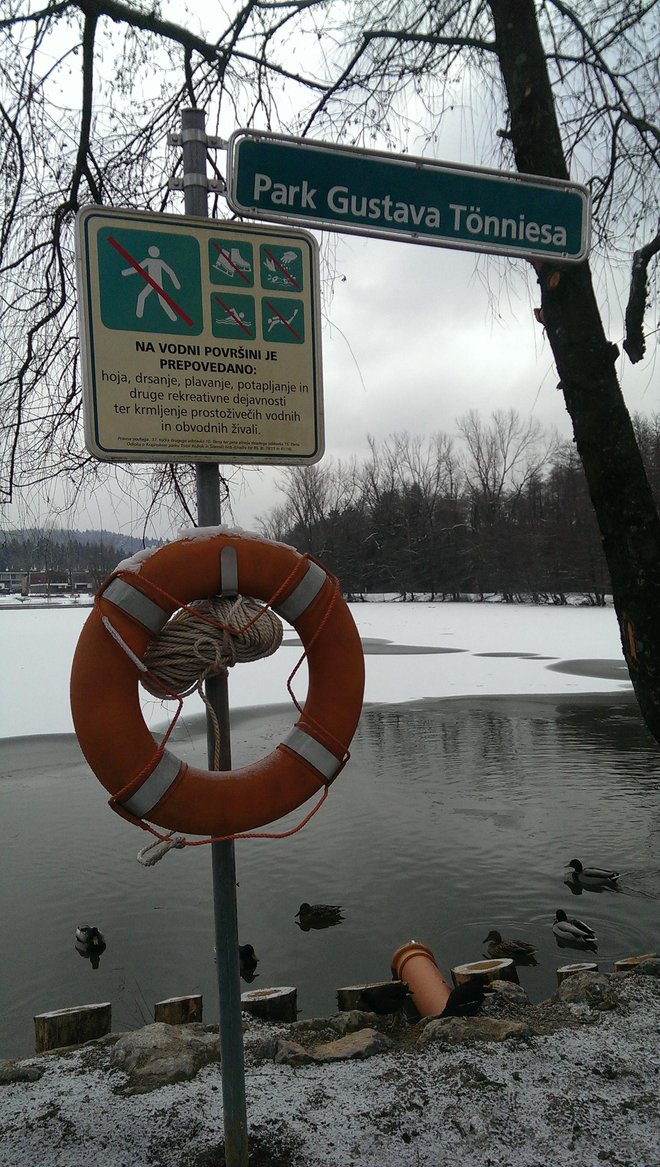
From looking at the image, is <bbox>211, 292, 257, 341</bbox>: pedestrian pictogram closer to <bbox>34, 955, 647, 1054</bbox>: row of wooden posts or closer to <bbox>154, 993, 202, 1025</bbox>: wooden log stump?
<bbox>34, 955, 647, 1054</bbox>: row of wooden posts

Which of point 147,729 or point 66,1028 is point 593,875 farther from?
point 147,729

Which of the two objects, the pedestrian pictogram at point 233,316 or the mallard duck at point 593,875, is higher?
the pedestrian pictogram at point 233,316

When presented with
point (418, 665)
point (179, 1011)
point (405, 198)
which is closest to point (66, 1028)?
point (179, 1011)

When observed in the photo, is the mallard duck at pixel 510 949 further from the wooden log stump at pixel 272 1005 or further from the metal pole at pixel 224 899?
the metal pole at pixel 224 899

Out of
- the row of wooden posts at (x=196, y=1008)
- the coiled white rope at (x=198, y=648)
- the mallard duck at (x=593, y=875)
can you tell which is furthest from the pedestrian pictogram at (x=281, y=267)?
the mallard duck at (x=593, y=875)

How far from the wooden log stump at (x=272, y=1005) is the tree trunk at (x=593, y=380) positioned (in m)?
1.72

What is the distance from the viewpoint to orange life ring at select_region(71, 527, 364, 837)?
5.17ft

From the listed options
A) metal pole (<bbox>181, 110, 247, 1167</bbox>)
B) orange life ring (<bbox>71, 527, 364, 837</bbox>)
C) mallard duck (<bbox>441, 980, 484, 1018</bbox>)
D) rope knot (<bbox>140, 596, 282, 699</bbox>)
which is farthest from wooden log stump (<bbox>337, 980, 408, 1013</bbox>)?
rope knot (<bbox>140, 596, 282, 699</bbox>)

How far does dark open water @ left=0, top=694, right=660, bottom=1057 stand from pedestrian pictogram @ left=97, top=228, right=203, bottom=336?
10.3ft

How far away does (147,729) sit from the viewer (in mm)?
1624

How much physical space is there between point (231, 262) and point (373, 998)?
278 centimetres

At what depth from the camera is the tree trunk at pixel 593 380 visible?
267 cm

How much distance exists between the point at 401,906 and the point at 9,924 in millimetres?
2274

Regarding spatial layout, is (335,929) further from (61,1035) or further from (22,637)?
(22,637)
